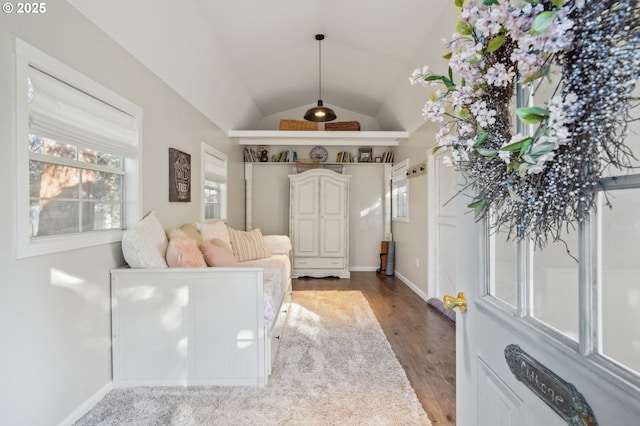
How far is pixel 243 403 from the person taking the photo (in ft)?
6.52

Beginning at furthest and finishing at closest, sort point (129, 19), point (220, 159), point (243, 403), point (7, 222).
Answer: point (220, 159)
point (129, 19)
point (243, 403)
point (7, 222)

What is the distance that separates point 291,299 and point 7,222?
10.1 feet

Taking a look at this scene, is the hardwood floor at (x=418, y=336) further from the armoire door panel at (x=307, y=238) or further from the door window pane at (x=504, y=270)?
the door window pane at (x=504, y=270)

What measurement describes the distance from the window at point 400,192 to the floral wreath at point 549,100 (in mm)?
4561

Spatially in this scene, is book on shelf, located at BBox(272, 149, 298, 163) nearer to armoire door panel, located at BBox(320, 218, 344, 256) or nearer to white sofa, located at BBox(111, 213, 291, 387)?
armoire door panel, located at BBox(320, 218, 344, 256)

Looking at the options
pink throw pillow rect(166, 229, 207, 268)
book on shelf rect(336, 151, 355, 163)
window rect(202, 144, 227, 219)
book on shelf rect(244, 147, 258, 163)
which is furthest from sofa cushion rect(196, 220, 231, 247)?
book on shelf rect(336, 151, 355, 163)

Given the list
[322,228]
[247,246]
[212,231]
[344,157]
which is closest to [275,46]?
[212,231]

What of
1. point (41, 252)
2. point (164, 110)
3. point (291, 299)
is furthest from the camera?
point (291, 299)

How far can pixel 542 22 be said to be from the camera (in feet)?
1.51

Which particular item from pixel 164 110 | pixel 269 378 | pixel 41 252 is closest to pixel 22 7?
pixel 41 252

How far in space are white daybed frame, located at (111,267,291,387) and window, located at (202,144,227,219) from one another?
1.93 m

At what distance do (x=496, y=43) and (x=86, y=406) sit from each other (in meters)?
2.59

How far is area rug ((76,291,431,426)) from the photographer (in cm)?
184

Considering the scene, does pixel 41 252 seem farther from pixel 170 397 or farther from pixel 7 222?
pixel 170 397
